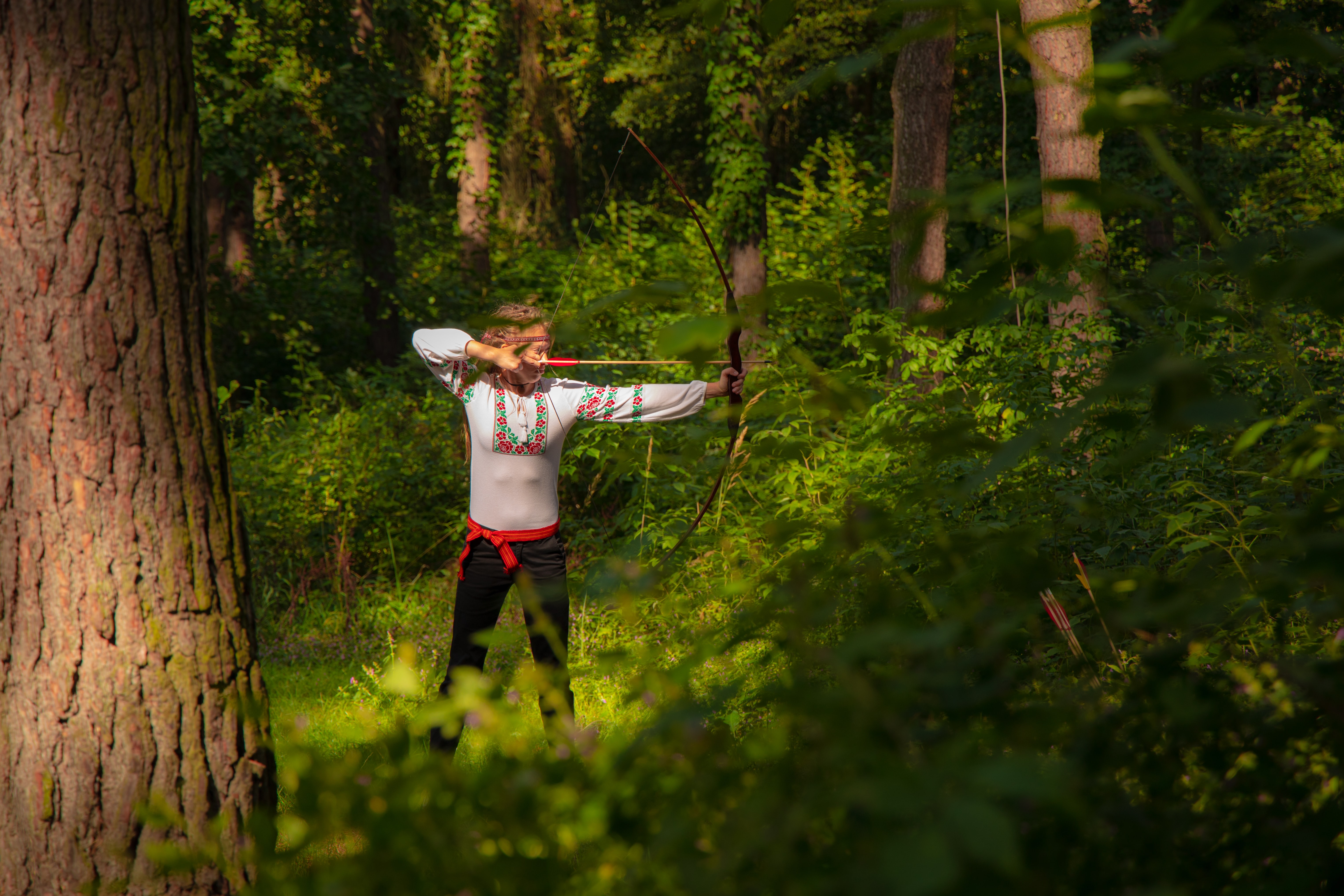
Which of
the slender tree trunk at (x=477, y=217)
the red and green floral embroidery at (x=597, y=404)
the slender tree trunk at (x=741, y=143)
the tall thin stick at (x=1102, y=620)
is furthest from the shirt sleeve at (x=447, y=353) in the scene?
the slender tree trunk at (x=477, y=217)

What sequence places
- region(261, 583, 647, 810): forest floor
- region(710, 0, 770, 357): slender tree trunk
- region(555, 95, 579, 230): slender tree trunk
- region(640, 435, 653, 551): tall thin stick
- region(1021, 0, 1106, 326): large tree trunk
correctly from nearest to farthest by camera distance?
region(261, 583, 647, 810): forest floor
region(640, 435, 653, 551): tall thin stick
region(1021, 0, 1106, 326): large tree trunk
region(710, 0, 770, 357): slender tree trunk
region(555, 95, 579, 230): slender tree trunk

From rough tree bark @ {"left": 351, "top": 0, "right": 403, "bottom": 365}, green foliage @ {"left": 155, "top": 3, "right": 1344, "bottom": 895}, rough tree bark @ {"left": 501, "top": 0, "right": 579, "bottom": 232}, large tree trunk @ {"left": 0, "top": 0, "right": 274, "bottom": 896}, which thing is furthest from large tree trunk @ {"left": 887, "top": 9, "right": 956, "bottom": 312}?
large tree trunk @ {"left": 0, "top": 0, "right": 274, "bottom": 896}

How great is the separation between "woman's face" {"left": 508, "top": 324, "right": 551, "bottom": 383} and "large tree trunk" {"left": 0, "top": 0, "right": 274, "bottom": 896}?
60.6 inches

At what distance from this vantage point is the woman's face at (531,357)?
12.2 ft

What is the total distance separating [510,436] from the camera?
3766 millimetres

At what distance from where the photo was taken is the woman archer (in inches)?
148

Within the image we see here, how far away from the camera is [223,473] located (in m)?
2.35

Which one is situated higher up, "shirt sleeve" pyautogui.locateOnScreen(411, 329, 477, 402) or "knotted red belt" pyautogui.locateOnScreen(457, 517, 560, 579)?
"shirt sleeve" pyautogui.locateOnScreen(411, 329, 477, 402)

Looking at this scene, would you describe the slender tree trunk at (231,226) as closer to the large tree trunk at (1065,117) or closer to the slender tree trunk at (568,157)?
the slender tree trunk at (568,157)

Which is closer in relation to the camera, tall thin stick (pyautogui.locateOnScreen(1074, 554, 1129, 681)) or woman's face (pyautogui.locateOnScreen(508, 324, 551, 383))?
tall thin stick (pyautogui.locateOnScreen(1074, 554, 1129, 681))

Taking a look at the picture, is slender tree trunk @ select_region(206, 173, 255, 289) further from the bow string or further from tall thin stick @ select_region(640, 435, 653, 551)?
the bow string

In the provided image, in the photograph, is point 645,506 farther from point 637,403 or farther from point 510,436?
point 510,436

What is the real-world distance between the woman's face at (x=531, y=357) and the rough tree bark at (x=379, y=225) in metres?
7.36

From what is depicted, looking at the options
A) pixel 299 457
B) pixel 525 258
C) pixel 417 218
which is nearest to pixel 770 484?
pixel 299 457
